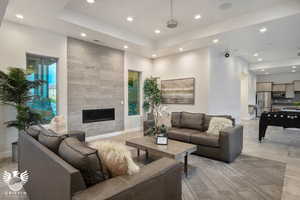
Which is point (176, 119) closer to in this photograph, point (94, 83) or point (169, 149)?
point (169, 149)

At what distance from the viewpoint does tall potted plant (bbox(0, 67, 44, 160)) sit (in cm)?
317

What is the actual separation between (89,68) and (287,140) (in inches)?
259

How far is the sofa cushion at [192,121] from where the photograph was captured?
416 centimetres

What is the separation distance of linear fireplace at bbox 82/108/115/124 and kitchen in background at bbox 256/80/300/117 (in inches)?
372

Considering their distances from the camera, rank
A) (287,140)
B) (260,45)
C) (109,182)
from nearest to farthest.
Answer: (109,182), (287,140), (260,45)

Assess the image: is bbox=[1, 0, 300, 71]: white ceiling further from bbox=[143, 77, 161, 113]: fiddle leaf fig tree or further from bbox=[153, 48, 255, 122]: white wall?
bbox=[143, 77, 161, 113]: fiddle leaf fig tree

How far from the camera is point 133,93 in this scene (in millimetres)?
6496

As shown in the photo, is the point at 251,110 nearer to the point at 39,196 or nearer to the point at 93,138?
the point at 93,138

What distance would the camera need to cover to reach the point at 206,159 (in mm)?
3441

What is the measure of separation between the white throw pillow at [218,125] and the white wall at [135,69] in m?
3.30

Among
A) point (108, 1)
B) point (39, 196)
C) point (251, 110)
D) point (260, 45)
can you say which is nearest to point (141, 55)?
point (108, 1)

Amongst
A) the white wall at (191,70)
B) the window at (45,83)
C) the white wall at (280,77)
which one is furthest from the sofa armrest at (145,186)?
the white wall at (280,77)

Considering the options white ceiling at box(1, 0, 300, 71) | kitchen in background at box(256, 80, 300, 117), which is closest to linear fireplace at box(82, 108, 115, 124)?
white ceiling at box(1, 0, 300, 71)

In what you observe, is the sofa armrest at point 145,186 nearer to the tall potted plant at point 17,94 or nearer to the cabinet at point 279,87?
the tall potted plant at point 17,94
